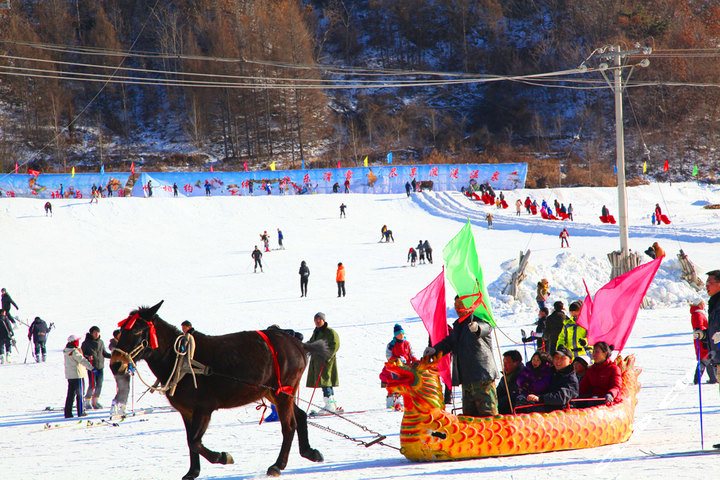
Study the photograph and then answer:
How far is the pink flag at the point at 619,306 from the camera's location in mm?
7543

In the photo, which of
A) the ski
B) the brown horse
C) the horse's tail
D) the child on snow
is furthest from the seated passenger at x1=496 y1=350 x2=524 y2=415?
the child on snow

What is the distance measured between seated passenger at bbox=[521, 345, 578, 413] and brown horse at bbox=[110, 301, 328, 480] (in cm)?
218

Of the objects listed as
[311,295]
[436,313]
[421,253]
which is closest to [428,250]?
[421,253]

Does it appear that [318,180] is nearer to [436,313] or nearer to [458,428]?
[436,313]

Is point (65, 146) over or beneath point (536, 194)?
over

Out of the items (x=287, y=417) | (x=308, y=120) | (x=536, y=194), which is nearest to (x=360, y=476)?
(x=287, y=417)

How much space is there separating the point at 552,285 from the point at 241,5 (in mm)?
78312

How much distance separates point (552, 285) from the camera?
1842 cm

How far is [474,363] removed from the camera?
6.37 meters

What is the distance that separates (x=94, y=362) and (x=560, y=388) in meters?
7.40

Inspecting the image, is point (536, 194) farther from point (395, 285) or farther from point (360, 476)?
point (360, 476)

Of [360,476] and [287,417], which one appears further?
[287,417]

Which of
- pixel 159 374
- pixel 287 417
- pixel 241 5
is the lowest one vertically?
pixel 287 417

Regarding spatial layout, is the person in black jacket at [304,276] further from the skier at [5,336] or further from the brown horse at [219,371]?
the brown horse at [219,371]
